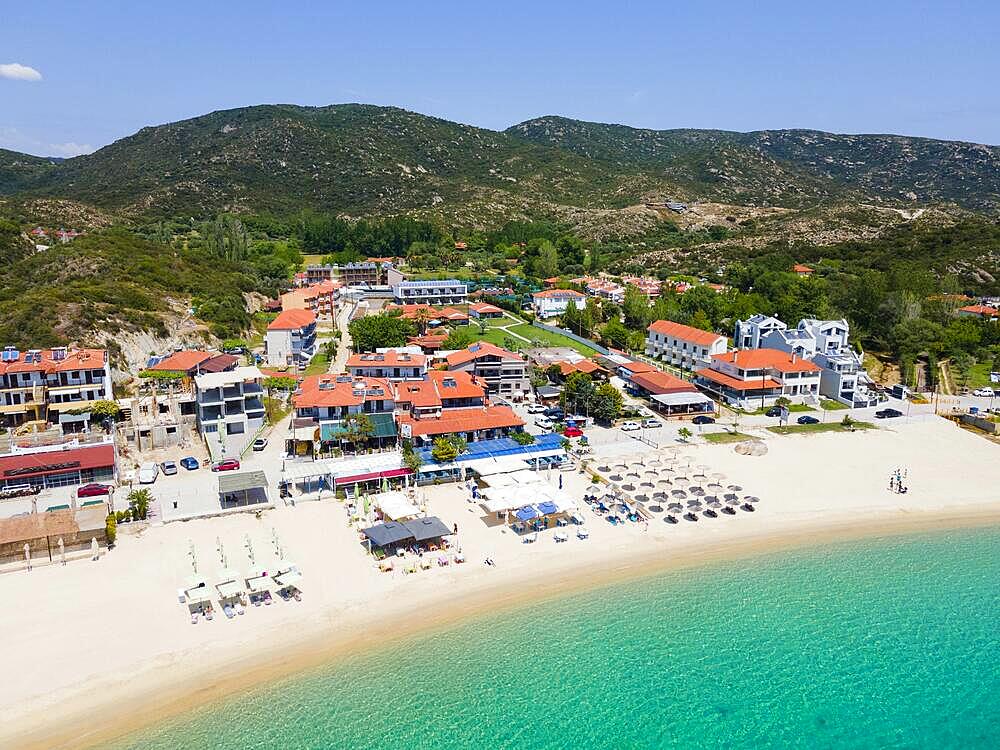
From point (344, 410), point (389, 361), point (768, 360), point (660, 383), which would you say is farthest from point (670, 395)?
point (344, 410)

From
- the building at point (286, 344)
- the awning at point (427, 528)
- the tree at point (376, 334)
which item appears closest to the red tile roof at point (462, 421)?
the awning at point (427, 528)

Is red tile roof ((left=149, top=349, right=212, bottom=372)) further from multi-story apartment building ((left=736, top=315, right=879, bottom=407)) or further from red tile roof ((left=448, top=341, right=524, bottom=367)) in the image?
multi-story apartment building ((left=736, top=315, right=879, bottom=407))

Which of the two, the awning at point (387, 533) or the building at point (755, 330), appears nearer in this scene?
the awning at point (387, 533)

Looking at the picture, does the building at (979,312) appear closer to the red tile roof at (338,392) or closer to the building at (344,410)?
the red tile roof at (338,392)

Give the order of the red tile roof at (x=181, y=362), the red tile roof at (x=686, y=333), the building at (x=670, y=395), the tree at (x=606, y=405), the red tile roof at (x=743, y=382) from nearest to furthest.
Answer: the tree at (x=606, y=405) < the building at (x=670, y=395) < the red tile roof at (x=743, y=382) < the red tile roof at (x=181, y=362) < the red tile roof at (x=686, y=333)

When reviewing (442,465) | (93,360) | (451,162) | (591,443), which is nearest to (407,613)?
(442,465)

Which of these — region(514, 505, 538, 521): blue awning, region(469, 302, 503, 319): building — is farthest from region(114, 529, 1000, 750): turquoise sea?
region(469, 302, 503, 319): building
